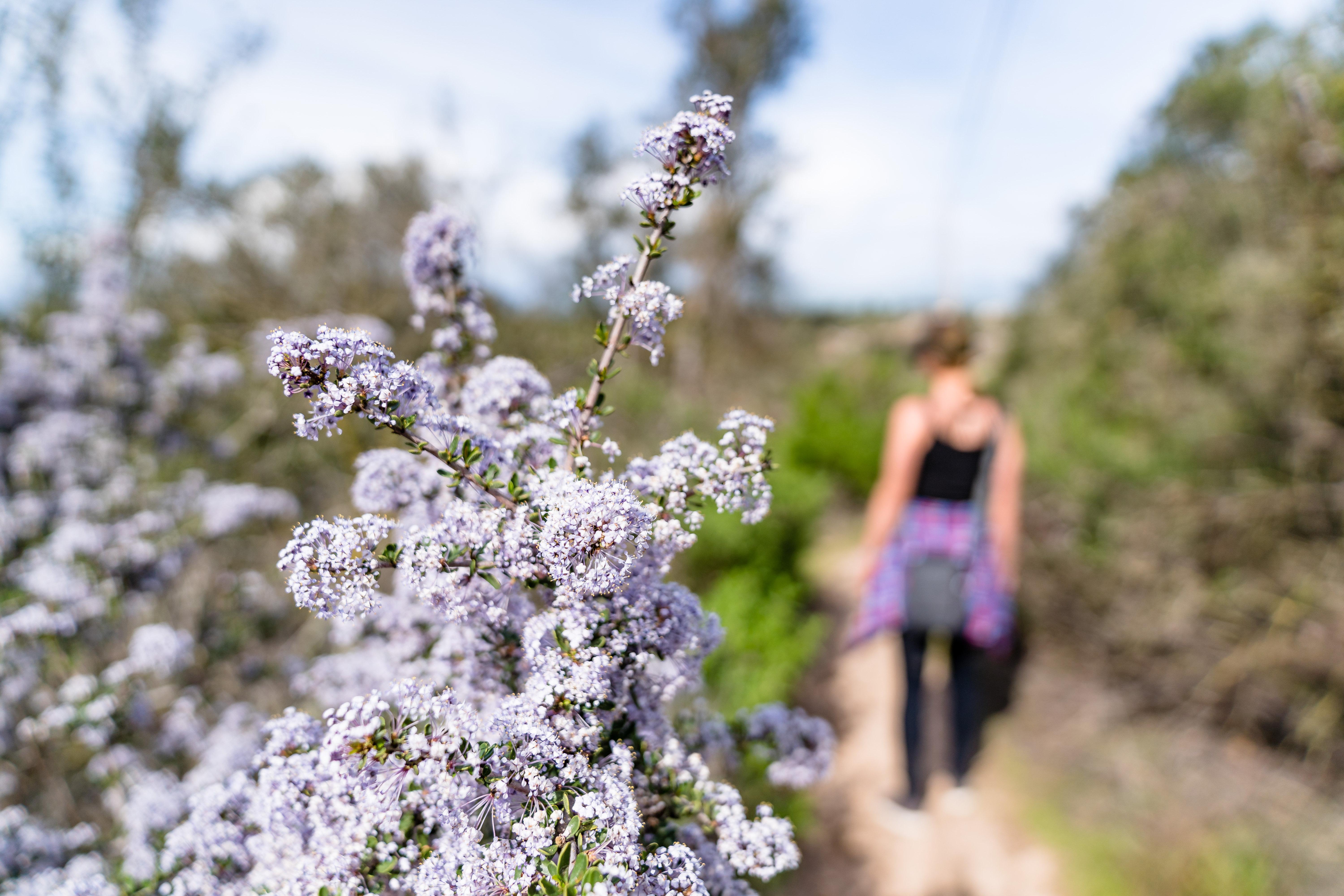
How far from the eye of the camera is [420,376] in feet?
3.72

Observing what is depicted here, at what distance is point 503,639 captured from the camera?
4.30ft

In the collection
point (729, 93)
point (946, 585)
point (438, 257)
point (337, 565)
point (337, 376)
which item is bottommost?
point (337, 565)

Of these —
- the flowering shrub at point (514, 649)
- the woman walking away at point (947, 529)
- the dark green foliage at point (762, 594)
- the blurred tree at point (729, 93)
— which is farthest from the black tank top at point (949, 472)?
the blurred tree at point (729, 93)

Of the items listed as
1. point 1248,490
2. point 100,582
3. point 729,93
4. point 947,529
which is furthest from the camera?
point 729,93

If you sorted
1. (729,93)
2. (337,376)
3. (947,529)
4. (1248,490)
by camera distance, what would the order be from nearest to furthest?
(337,376) → (947,529) → (1248,490) → (729,93)

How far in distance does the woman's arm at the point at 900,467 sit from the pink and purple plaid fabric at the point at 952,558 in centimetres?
10

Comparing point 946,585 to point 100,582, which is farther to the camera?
point 946,585

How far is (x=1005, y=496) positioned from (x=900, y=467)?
63cm

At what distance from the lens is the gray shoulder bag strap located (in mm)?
3680

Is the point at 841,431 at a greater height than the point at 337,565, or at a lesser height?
greater

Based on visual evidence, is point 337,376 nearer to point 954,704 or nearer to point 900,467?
point 900,467

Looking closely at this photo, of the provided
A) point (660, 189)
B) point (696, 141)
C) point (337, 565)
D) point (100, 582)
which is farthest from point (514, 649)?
point (100, 582)

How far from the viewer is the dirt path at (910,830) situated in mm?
3758

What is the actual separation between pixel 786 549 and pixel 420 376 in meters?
5.63
